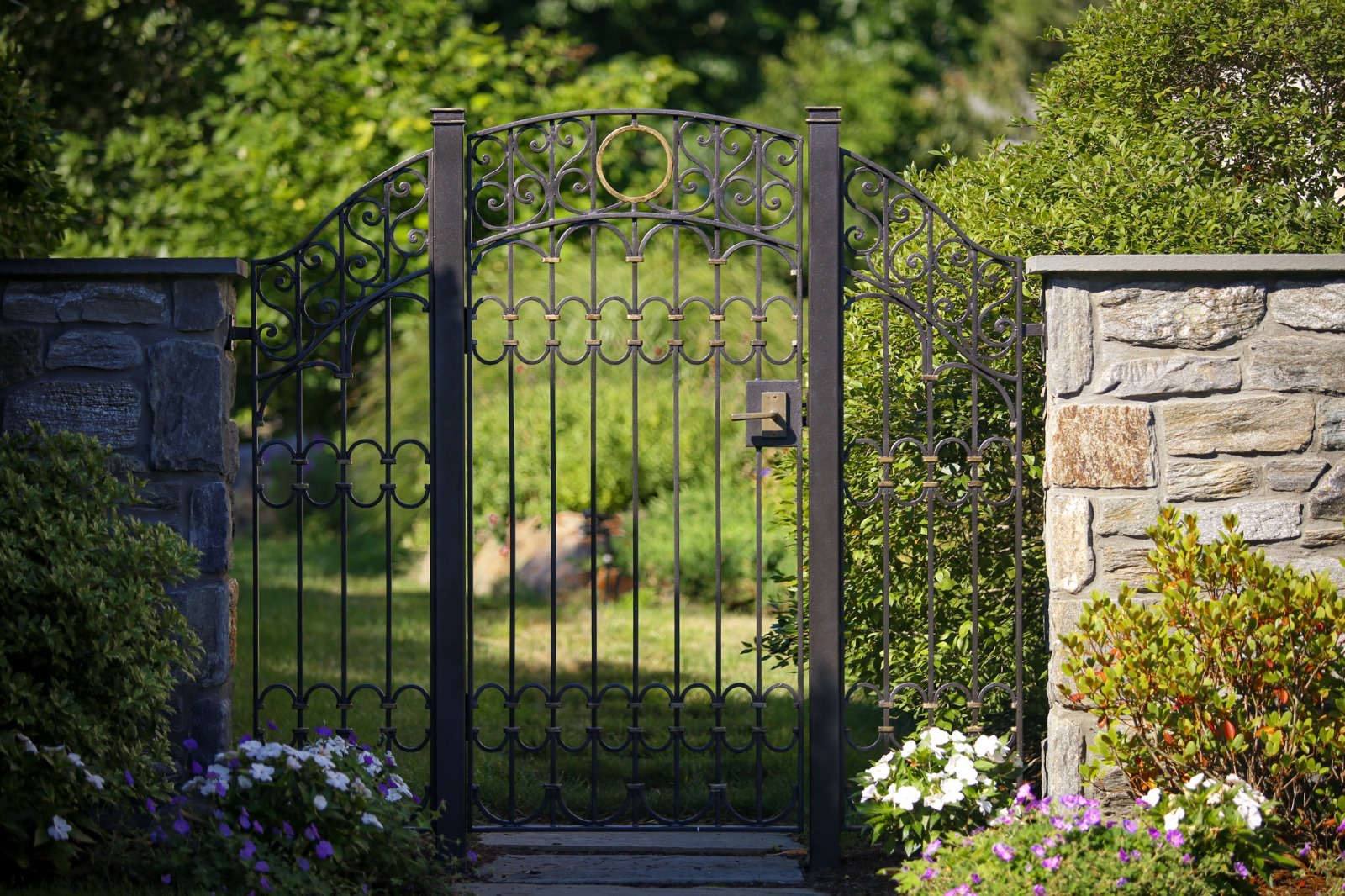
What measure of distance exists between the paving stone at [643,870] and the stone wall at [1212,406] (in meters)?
1.20

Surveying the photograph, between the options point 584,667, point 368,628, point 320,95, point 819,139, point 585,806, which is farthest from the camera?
point 320,95

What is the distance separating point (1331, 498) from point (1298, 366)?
0.37m

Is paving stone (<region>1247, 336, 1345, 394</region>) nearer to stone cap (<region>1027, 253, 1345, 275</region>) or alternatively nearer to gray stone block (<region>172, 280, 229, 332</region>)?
stone cap (<region>1027, 253, 1345, 275</region>)

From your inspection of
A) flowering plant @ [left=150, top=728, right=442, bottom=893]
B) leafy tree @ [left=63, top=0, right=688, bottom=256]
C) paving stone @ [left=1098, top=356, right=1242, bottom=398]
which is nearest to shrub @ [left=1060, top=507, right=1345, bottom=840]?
paving stone @ [left=1098, top=356, right=1242, bottom=398]

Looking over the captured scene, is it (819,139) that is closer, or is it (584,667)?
(819,139)

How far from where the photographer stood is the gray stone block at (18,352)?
11.7 feet

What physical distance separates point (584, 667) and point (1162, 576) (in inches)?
138

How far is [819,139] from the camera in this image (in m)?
3.64

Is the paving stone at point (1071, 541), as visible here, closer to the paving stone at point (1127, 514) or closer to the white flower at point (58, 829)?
the paving stone at point (1127, 514)

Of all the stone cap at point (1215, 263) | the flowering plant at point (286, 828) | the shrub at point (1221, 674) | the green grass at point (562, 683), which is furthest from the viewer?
the green grass at point (562, 683)

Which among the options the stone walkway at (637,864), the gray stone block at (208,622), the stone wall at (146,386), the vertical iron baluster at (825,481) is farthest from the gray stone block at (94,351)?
the vertical iron baluster at (825,481)

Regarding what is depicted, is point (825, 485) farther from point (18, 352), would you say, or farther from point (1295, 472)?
point (18, 352)

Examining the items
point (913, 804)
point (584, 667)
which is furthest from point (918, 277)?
point (584, 667)

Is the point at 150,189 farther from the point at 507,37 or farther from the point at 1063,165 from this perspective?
the point at 1063,165
